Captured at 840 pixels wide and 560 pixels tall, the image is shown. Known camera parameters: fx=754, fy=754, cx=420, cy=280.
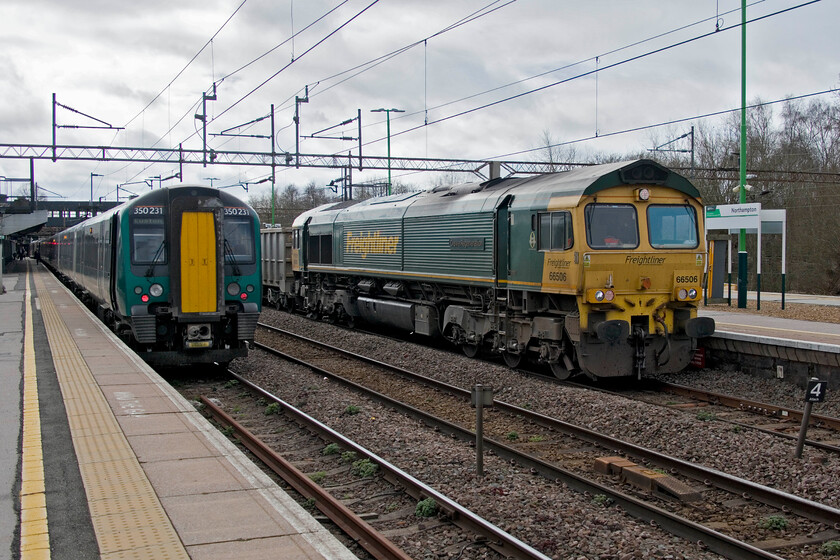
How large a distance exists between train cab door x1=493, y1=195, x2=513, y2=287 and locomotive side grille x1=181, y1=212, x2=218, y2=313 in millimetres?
5141

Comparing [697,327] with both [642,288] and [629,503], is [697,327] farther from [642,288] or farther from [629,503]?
[629,503]

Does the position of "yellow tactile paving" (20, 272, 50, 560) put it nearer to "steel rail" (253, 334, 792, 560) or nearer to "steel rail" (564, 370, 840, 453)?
"steel rail" (253, 334, 792, 560)

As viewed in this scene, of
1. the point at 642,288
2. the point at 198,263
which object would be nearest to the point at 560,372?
the point at 642,288

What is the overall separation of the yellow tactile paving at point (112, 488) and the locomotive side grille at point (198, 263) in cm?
273

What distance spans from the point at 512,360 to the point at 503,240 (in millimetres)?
2266

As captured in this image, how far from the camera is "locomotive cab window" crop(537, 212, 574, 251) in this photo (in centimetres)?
1212

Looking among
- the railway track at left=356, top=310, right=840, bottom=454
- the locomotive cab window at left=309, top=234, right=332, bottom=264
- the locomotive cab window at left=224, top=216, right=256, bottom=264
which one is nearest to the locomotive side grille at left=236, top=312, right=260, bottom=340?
the locomotive cab window at left=224, top=216, right=256, bottom=264

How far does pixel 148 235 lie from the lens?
13086mm

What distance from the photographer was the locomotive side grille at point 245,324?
525 inches

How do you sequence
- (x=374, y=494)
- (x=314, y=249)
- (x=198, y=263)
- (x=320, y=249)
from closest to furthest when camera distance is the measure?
(x=374, y=494), (x=198, y=263), (x=320, y=249), (x=314, y=249)

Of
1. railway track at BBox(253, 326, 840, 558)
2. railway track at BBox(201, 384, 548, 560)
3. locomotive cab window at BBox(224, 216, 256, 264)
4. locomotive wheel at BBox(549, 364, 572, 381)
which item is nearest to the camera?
railway track at BBox(201, 384, 548, 560)

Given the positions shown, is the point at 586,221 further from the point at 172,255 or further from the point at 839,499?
the point at 172,255

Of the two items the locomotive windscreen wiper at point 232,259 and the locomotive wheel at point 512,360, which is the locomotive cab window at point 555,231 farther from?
the locomotive windscreen wiper at point 232,259

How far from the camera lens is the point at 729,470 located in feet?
26.3
